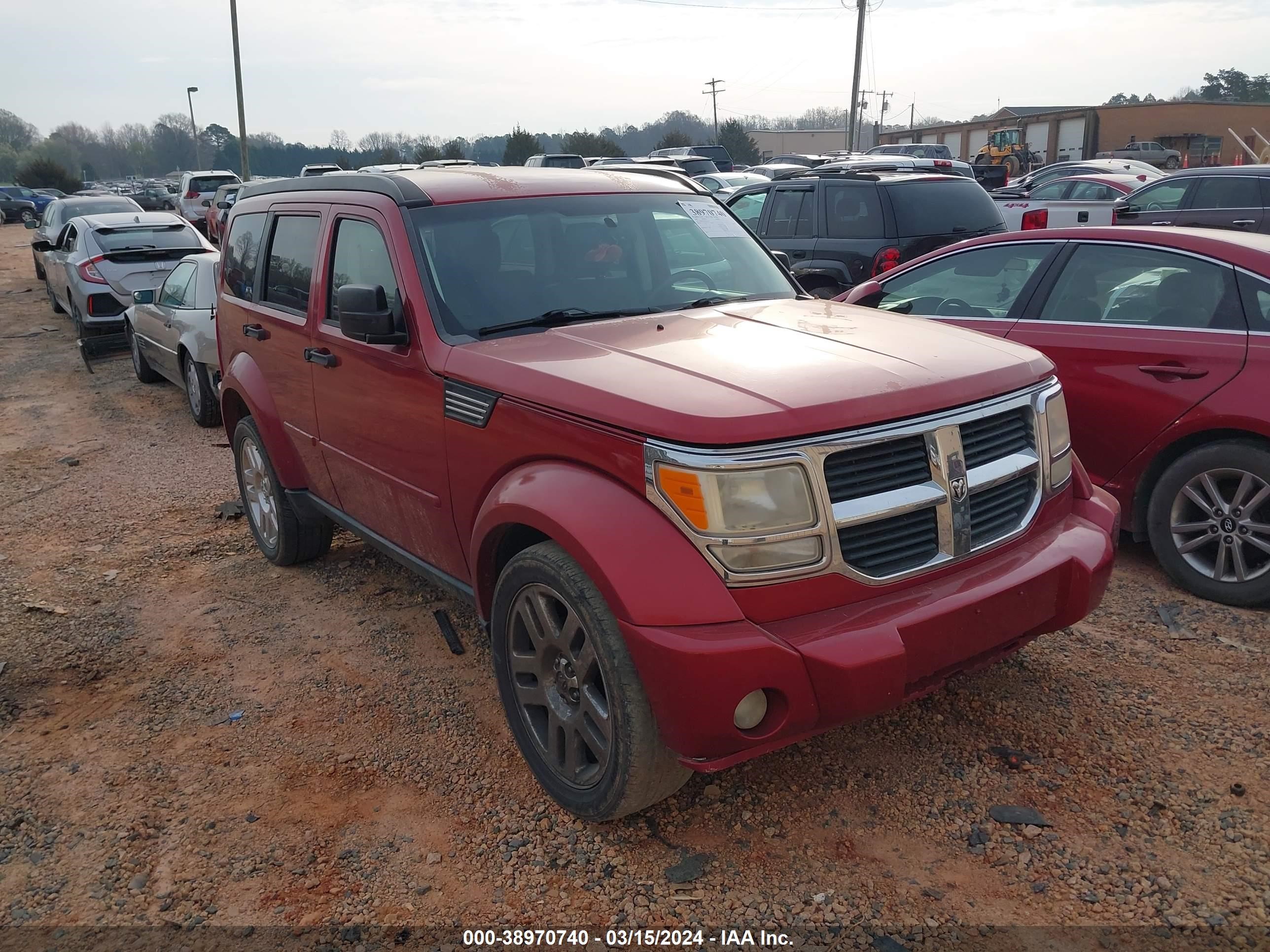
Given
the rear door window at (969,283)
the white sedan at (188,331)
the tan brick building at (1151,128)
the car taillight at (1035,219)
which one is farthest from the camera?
the tan brick building at (1151,128)

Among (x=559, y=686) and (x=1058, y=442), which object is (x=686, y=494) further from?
(x=1058, y=442)

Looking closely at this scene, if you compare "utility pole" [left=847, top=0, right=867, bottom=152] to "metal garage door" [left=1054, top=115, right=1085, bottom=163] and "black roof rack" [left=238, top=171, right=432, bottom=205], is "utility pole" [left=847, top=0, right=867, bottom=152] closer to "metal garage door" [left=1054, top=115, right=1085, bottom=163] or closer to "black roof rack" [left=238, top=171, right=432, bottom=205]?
"metal garage door" [left=1054, top=115, right=1085, bottom=163]

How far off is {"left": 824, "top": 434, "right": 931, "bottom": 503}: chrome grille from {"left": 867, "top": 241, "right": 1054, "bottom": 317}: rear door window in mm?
2478

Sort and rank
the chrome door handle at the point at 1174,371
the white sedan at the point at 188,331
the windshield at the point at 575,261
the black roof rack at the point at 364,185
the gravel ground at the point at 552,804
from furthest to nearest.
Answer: the white sedan at the point at 188,331
the chrome door handle at the point at 1174,371
the black roof rack at the point at 364,185
the windshield at the point at 575,261
the gravel ground at the point at 552,804

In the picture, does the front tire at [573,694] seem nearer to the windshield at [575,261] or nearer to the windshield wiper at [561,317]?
the windshield wiper at [561,317]

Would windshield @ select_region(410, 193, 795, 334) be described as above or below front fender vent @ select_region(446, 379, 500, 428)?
above

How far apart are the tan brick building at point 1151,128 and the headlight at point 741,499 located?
2107 inches

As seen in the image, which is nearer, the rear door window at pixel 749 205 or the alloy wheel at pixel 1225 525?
the alloy wheel at pixel 1225 525

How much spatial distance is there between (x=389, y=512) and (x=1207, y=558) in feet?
12.3

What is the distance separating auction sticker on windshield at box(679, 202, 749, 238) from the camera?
14.7 ft

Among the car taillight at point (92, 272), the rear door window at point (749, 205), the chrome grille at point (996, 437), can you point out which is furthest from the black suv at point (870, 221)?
the car taillight at point (92, 272)

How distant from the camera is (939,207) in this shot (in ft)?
30.6

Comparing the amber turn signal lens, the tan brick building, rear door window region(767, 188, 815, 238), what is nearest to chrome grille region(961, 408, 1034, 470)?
the amber turn signal lens

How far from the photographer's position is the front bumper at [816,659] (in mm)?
2547
